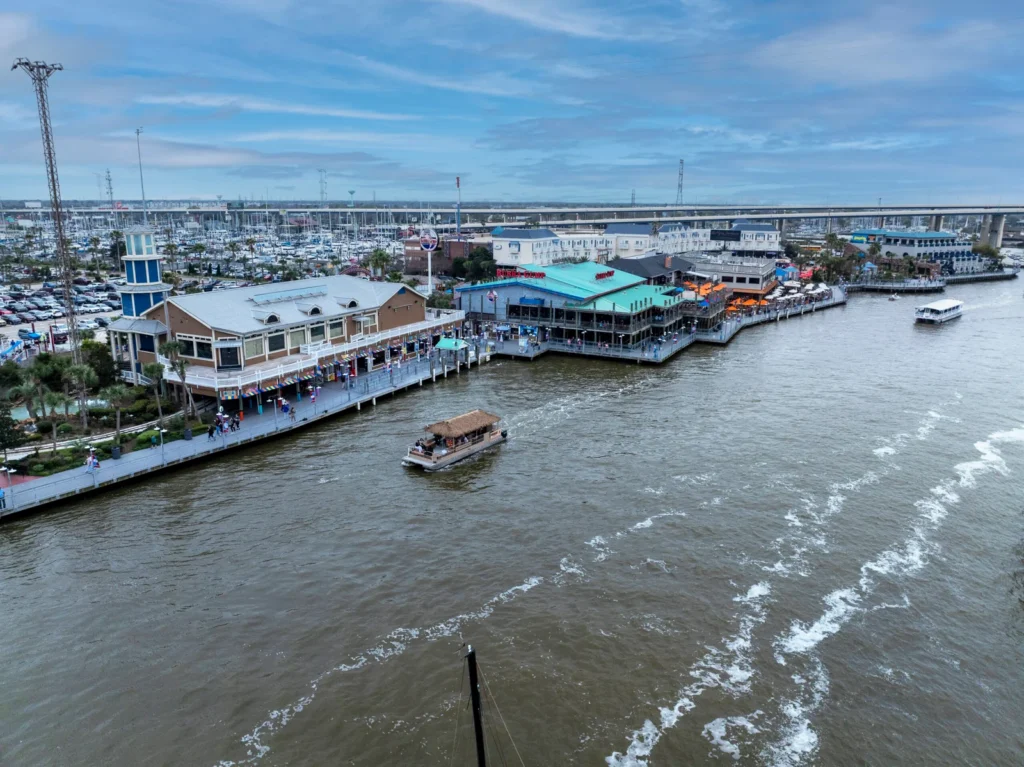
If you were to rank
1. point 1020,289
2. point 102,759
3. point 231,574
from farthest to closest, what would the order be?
1. point 1020,289
2. point 231,574
3. point 102,759

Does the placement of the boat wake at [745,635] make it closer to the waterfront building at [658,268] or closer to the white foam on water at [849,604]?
the white foam on water at [849,604]

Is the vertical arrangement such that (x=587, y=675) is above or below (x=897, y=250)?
below

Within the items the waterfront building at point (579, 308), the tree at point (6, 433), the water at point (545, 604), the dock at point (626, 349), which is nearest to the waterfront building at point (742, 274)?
the waterfront building at point (579, 308)

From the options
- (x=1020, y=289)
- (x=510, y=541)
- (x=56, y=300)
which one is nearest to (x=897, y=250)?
(x=1020, y=289)

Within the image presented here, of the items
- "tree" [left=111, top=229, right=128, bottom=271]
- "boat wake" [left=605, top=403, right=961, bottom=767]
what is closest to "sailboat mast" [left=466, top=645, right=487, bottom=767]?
"boat wake" [left=605, top=403, right=961, bottom=767]

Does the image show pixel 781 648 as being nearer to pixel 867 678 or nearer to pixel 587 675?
pixel 867 678

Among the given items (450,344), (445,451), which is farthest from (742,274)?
(445,451)
